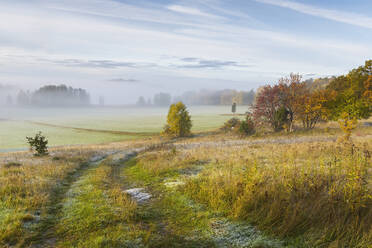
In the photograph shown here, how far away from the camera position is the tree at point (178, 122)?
→ 59.2m

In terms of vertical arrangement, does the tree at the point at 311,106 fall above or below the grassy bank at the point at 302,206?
above

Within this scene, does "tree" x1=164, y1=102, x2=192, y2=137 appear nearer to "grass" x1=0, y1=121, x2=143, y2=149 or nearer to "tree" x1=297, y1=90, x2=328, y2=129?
"grass" x1=0, y1=121, x2=143, y2=149

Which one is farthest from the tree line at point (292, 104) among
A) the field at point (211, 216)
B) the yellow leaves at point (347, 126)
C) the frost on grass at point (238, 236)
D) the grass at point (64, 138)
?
the grass at point (64, 138)

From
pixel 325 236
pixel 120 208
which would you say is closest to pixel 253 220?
pixel 325 236

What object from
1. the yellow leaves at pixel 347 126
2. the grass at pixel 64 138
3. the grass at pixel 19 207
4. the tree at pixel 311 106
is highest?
the tree at pixel 311 106

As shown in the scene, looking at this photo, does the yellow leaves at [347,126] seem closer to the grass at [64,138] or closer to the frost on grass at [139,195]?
the frost on grass at [139,195]

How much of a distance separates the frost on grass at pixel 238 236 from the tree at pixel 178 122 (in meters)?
53.1

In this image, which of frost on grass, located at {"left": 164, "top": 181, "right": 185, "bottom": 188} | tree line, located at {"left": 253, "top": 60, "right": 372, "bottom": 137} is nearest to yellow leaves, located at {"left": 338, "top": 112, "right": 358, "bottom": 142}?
tree line, located at {"left": 253, "top": 60, "right": 372, "bottom": 137}

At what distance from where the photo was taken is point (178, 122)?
59188mm

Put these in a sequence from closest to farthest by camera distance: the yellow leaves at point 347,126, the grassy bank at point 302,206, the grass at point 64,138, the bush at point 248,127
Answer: the grassy bank at point 302,206
the yellow leaves at point 347,126
the bush at point 248,127
the grass at point 64,138

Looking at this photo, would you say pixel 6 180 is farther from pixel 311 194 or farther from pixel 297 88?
pixel 297 88

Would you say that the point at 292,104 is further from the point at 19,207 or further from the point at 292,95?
the point at 19,207

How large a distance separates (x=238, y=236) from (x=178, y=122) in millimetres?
53992

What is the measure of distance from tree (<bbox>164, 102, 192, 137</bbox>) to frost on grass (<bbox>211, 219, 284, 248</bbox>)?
174 ft
